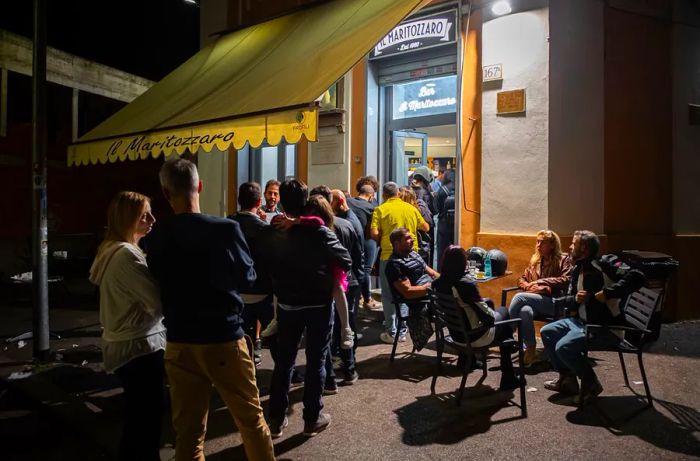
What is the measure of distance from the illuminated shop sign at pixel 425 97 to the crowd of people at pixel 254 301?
11.3 feet

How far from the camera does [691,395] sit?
15.0 feet

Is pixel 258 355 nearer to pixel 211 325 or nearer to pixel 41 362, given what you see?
pixel 41 362

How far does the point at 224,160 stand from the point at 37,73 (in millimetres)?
5161

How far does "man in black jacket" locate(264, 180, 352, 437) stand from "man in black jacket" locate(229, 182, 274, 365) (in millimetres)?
1043

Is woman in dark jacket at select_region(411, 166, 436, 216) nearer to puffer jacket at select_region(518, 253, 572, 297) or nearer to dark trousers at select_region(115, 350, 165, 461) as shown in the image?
puffer jacket at select_region(518, 253, 572, 297)

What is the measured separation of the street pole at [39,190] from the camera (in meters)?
5.87

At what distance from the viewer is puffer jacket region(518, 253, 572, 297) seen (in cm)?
537

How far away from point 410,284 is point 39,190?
163 inches

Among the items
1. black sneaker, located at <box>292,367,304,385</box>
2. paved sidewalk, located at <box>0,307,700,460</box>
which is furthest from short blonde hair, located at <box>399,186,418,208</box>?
black sneaker, located at <box>292,367,304,385</box>

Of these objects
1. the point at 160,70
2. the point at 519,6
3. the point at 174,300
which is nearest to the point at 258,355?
the point at 174,300

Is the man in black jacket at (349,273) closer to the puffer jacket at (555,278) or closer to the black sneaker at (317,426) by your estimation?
the black sneaker at (317,426)

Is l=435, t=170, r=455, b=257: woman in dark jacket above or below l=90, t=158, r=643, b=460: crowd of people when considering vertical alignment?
above

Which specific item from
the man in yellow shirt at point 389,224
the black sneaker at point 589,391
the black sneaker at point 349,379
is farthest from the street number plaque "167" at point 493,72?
the black sneaker at point 349,379

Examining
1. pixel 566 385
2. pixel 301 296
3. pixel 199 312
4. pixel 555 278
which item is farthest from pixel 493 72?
pixel 199 312
